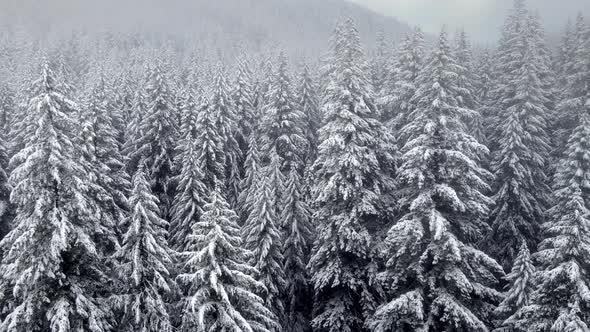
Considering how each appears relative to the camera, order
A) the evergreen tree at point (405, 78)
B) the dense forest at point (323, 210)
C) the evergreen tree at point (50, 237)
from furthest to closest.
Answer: the evergreen tree at point (405, 78) < the dense forest at point (323, 210) < the evergreen tree at point (50, 237)

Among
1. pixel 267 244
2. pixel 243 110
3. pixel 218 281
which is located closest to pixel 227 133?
pixel 243 110

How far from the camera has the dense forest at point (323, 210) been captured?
50.0 feet

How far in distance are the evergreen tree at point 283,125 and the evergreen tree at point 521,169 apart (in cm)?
1409

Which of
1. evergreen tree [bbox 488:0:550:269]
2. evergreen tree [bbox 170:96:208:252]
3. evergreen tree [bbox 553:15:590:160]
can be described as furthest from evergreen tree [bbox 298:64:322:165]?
evergreen tree [bbox 553:15:590:160]

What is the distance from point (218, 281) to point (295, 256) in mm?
10460

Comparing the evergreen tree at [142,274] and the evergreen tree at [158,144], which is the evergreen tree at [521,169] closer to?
the evergreen tree at [142,274]

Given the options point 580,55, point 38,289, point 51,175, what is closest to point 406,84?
point 580,55

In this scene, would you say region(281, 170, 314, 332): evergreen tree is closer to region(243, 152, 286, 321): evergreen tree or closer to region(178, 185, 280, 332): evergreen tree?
region(243, 152, 286, 321): evergreen tree

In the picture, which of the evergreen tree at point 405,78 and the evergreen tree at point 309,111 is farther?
the evergreen tree at point 309,111

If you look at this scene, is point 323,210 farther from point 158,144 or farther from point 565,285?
point 158,144

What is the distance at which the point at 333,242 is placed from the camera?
21125 millimetres

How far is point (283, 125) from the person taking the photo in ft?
105

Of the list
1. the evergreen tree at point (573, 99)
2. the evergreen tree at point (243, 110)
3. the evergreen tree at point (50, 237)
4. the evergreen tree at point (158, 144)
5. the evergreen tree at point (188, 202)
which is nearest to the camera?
the evergreen tree at point (50, 237)

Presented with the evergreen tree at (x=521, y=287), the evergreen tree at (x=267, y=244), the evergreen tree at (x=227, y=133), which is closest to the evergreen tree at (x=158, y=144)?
the evergreen tree at (x=227, y=133)
